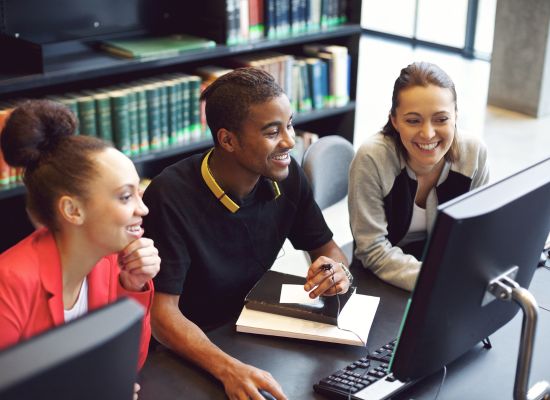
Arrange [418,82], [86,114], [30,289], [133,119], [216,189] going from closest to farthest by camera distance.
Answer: [30,289] < [216,189] < [418,82] < [86,114] < [133,119]

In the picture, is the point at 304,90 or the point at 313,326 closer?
the point at 313,326

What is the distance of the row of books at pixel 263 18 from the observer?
3.35m

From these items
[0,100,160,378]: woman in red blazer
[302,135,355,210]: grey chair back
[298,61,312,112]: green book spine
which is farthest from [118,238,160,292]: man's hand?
[298,61,312,112]: green book spine

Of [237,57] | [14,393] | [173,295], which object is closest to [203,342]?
[173,295]

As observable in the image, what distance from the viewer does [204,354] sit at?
1.58m

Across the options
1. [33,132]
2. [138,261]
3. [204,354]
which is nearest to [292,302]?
[204,354]

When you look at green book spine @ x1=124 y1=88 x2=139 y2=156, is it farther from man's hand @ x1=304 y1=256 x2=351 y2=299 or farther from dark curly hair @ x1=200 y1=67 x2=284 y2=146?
man's hand @ x1=304 y1=256 x2=351 y2=299

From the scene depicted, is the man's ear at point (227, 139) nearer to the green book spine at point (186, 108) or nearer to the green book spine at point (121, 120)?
the green book spine at point (121, 120)

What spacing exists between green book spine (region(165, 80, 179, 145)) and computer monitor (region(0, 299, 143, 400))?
2.38 meters

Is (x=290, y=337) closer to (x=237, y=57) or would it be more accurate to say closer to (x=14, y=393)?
(x=14, y=393)

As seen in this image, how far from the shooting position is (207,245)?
1862mm

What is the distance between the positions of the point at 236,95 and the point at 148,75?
1666 millimetres

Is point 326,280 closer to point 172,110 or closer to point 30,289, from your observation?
point 30,289

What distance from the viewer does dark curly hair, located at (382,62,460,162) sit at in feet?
6.75
